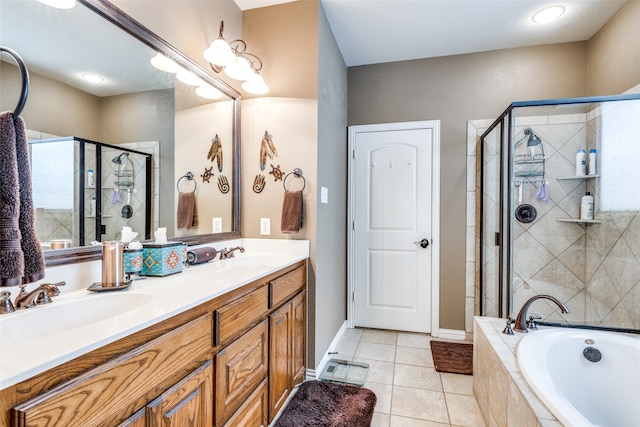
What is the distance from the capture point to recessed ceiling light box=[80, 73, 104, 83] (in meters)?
1.19

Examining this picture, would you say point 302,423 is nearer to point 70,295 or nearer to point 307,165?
point 70,295

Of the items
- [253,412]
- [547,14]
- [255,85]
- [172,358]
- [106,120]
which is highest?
[547,14]

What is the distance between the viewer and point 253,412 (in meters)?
1.36

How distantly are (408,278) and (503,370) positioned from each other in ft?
5.05

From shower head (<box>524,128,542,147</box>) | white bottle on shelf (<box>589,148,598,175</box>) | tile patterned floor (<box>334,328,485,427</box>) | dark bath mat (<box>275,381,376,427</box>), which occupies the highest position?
shower head (<box>524,128,542,147</box>)

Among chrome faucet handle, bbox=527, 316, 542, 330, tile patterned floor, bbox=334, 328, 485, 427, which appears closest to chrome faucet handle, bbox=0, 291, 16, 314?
tile patterned floor, bbox=334, 328, 485, 427

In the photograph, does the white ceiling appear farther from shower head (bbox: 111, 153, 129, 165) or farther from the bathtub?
the bathtub

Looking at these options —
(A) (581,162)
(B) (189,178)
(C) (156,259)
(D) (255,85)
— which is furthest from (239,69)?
(A) (581,162)

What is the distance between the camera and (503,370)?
4.58 feet

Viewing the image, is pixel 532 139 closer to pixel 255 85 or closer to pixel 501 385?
pixel 501 385

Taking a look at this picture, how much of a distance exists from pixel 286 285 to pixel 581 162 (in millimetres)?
2372

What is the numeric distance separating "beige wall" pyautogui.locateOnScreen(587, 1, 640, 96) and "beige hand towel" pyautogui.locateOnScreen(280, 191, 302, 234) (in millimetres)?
2385

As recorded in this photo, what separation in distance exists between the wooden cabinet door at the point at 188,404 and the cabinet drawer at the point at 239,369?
5 centimetres

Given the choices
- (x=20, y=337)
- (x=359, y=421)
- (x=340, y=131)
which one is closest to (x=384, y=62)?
(x=340, y=131)
